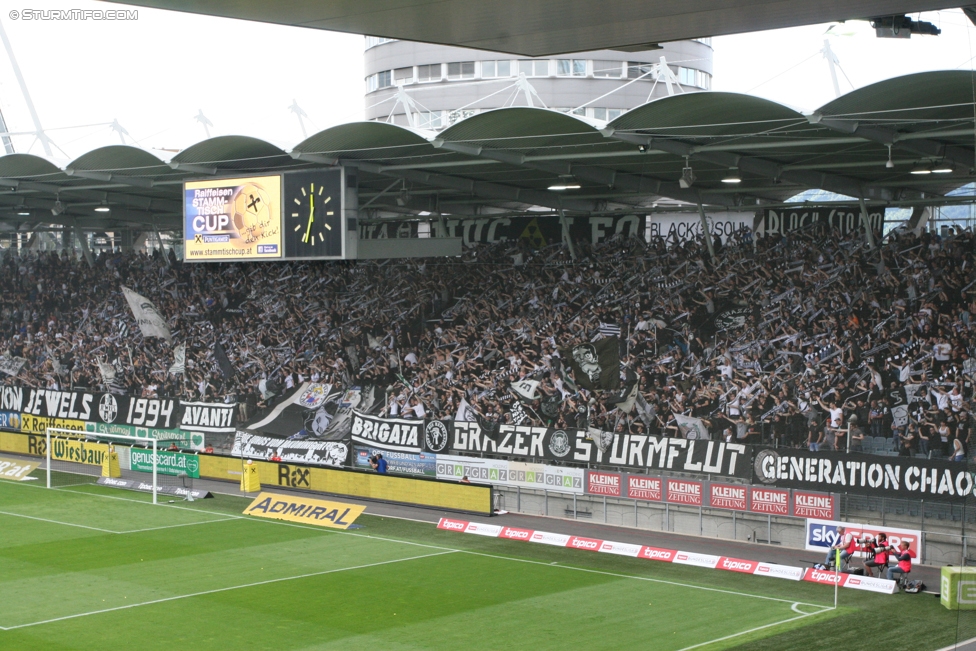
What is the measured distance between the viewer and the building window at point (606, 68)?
72875mm

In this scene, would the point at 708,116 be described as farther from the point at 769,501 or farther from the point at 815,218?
the point at 815,218

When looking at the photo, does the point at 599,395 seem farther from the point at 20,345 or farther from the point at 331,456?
the point at 20,345

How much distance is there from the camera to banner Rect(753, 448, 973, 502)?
20.9 meters

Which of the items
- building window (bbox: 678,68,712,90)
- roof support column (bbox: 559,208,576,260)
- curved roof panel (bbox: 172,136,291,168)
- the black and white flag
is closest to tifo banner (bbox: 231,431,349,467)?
the black and white flag

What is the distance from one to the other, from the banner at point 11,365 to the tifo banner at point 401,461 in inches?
747

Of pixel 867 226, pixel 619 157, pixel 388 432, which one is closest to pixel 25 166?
pixel 388 432

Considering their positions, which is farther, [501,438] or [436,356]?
[436,356]

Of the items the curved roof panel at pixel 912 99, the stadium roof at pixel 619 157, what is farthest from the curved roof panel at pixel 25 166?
the curved roof panel at pixel 912 99

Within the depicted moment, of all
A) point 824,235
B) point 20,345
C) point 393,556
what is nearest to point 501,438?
point 393,556

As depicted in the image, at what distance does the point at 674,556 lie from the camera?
2231 cm

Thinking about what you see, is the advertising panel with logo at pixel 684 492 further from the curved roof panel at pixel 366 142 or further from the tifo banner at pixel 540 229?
the tifo banner at pixel 540 229

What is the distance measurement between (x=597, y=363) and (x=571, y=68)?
48.2 m

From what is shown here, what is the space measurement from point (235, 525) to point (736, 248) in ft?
49.7

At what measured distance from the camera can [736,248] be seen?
1201 inches
